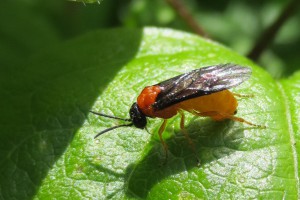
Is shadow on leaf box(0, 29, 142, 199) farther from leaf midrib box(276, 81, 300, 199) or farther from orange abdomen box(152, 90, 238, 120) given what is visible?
leaf midrib box(276, 81, 300, 199)

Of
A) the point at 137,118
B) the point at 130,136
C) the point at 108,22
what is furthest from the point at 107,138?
the point at 108,22

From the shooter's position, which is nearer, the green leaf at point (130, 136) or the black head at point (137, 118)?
the green leaf at point (130, 136)

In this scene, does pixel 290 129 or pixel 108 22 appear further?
pixel 108 22

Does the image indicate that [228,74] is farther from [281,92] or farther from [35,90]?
[35,90]

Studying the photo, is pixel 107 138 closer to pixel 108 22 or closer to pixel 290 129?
pixel 290 129

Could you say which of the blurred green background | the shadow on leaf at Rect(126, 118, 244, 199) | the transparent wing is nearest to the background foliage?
the shadow on leaf at Rect(126, 118, 244, 199)

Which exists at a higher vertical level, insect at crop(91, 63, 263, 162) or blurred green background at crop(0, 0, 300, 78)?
insect at crop(91, 63, 263, 162)

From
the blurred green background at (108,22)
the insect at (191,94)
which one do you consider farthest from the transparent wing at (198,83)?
the blurred green background at (108,22)

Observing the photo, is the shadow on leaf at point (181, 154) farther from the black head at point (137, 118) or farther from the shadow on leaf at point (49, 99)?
the shadow on leaf at point (49, 99)
